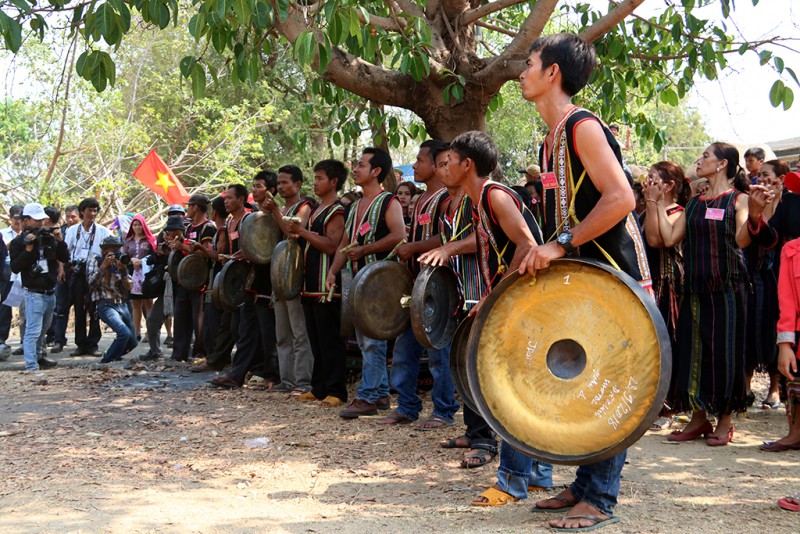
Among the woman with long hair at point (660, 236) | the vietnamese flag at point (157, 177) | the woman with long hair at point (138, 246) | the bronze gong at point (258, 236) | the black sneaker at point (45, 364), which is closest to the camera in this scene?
the woman with long hair at point (660, 236)

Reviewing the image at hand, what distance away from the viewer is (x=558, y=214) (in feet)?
12.7

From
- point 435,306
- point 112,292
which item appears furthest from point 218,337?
point 435,306

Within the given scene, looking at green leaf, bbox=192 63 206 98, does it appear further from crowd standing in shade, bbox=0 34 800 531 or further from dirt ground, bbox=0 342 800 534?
dirt ground, bbox=0 342 800 534

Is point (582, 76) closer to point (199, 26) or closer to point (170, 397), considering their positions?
point (199, 26)

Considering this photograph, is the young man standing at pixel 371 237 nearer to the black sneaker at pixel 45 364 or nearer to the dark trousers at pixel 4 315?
the black sneaker at pixel 45 364

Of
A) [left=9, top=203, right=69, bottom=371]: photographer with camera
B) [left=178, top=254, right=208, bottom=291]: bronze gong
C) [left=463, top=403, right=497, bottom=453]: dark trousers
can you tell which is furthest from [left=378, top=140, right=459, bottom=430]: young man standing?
[left=9, top=203, right=69, bottom=371]: photographer with camera

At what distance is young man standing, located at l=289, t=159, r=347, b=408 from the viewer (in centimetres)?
749

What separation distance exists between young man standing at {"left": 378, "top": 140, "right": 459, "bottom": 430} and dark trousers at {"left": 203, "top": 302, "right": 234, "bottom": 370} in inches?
129

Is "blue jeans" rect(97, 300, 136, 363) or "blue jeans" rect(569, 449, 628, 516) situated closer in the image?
"blue jeans" rect(569, 449, 628, 516)

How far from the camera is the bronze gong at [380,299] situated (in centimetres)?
621

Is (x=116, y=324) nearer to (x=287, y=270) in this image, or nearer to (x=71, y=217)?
(x=71, y=217)

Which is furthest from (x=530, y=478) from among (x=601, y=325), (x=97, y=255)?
(x=97, y=255)

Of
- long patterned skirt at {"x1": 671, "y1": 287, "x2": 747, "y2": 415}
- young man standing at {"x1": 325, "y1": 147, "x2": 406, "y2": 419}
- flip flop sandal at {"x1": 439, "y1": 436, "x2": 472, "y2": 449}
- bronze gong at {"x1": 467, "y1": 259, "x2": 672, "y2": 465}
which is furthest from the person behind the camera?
young man standing at {"x1": 325, "y1": 147, "x2": 406, "y2": 419}

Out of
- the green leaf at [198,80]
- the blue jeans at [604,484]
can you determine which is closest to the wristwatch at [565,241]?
the blue jeans at [604,484]
